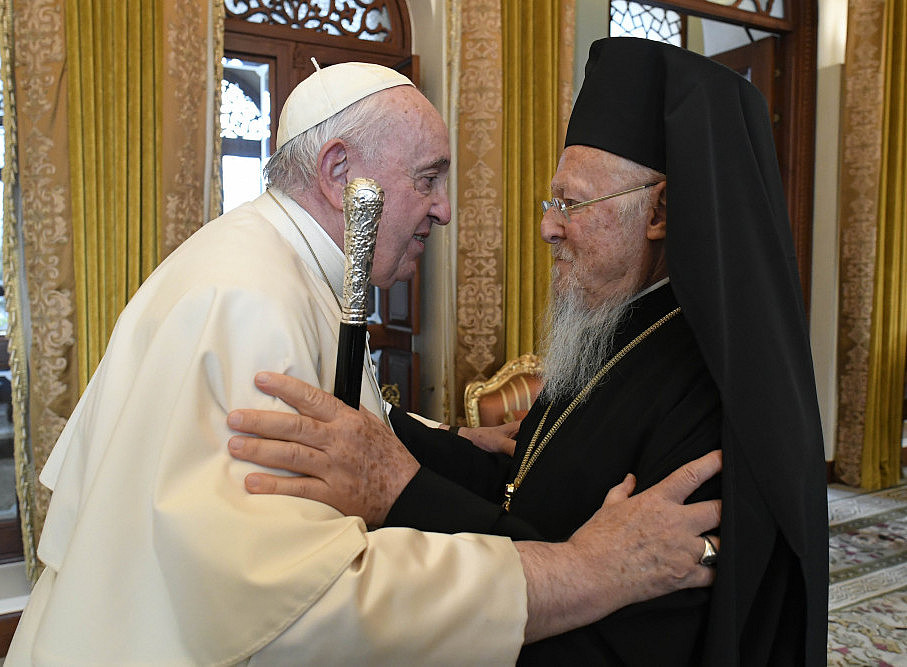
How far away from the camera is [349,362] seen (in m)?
1.30

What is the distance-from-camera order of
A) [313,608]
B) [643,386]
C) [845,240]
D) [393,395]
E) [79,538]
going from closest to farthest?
[313,608] → [79,538] → [643,386] → [393,395] → [845,240]

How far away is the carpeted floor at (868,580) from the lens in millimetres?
3482

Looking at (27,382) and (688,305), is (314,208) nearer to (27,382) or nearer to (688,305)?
(688,305)

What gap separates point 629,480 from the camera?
1.47m

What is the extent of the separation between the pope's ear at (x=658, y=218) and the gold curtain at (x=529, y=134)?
2840 mm

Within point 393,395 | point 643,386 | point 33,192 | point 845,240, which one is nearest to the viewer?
point 643,386

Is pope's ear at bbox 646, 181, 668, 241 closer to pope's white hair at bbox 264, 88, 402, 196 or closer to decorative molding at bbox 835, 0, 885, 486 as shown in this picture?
pope's white hair at bbox 264, 88, 402, 196

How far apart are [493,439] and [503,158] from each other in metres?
2.51

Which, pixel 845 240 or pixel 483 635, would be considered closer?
pixel 483 635

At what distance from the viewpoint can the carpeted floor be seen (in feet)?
11.4

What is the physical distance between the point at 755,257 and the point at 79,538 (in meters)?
1.21

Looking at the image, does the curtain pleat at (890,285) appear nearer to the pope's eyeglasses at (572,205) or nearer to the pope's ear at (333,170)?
the pope's eyeglasses at (572,205)

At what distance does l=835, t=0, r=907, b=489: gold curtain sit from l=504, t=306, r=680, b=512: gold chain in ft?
16.8

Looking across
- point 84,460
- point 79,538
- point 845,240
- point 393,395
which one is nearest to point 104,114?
point 393,395
